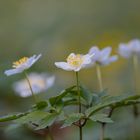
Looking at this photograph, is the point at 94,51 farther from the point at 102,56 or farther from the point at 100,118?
the point at 100,118

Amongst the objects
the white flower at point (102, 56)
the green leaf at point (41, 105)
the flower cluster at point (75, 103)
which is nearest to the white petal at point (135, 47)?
the white flower at point (102, 56)

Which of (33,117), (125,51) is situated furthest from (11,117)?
(125,51)

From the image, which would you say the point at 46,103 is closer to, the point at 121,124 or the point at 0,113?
the point at 121,124

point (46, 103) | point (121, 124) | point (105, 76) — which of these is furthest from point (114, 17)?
point (46, 103)

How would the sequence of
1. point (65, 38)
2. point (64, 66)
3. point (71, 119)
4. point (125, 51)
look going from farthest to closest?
point (65, 38) < point (125, 51) < point (64, 66) < point (71, 119)

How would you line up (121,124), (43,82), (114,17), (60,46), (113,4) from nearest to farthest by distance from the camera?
(43,82)
(121,124)
(60,46)
(114,17)
(113,4)

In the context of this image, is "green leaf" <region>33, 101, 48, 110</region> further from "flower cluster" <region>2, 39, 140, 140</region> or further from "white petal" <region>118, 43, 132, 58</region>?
"white petal" <region>118, 43, 132, 58</region>

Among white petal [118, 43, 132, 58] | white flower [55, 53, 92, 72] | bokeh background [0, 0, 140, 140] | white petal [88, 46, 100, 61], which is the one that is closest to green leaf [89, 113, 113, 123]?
white flower [55, 53, 92, 72]
